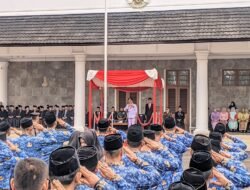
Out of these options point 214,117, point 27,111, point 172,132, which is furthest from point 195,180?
point 27,111

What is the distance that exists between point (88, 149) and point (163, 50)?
16.5 meters

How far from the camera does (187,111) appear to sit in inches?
937

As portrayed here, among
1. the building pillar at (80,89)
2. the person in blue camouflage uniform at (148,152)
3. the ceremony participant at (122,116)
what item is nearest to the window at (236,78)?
the ceremony participant at (122,116)

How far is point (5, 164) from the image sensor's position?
6129mm

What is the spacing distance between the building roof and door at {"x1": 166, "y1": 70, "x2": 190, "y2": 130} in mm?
3658

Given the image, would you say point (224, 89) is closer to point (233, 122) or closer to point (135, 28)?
point (233, 122)

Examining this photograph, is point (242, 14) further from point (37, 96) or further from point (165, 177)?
point (165, 177)

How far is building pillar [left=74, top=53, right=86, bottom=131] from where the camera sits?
20875 millimetres

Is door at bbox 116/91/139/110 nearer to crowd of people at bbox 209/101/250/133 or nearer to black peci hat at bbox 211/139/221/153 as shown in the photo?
crowd of people at bbox 209/101/250/133

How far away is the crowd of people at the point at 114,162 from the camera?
3.39m

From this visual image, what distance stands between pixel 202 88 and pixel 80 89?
4.90 metres

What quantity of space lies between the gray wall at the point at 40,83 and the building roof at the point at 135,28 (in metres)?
3.20

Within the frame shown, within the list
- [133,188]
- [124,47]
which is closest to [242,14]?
[124,47]

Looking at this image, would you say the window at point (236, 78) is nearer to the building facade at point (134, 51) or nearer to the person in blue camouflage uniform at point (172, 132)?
the building facade at point (134, 51)
